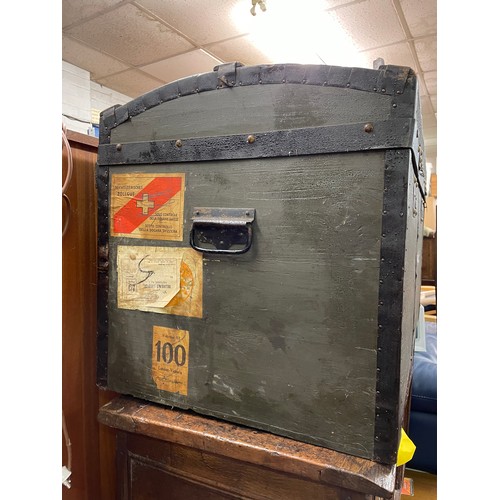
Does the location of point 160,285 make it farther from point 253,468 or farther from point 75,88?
point 75,88

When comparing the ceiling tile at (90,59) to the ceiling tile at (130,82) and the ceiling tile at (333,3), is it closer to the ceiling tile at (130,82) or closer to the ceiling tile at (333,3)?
the ceiling tile at (130,82)

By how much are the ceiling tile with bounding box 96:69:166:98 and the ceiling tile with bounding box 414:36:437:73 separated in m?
2.18

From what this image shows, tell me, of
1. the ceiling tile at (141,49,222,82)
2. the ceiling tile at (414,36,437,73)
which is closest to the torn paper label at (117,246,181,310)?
the ceiling tile at (141,49,222,82)

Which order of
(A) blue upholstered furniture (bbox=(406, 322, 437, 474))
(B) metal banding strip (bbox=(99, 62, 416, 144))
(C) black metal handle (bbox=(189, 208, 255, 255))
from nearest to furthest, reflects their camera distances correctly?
(B) metal banding strip (bbox=(99, 62, 416, 144))
(C) black metal handle (bbox=(189, 208, 255, 255))
(A) blue upholstered furniture (bbox=(406, 322, 437, 474))

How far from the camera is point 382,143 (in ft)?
2.04

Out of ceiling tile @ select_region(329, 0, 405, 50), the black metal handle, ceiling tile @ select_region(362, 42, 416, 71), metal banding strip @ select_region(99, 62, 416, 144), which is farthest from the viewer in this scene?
ceiling tile @ select_region(362, 42, 416, 71)

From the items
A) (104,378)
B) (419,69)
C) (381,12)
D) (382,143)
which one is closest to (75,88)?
(381,12)

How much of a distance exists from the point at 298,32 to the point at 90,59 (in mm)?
1724

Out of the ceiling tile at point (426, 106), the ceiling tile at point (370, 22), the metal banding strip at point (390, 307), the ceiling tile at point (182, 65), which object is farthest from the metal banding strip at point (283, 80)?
the ceiling tile at point (426, 106)

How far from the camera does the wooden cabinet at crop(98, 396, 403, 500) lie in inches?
25.8

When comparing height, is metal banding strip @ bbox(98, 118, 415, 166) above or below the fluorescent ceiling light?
below

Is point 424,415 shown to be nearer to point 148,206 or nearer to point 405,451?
point 405,451

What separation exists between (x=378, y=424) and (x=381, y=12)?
2.66 meters

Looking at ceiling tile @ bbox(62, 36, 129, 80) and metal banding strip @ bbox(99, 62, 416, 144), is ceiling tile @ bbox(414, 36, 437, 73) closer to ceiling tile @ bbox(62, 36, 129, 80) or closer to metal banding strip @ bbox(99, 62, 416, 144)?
ceiling tile @ bbox(62, 36, 129, 80)
